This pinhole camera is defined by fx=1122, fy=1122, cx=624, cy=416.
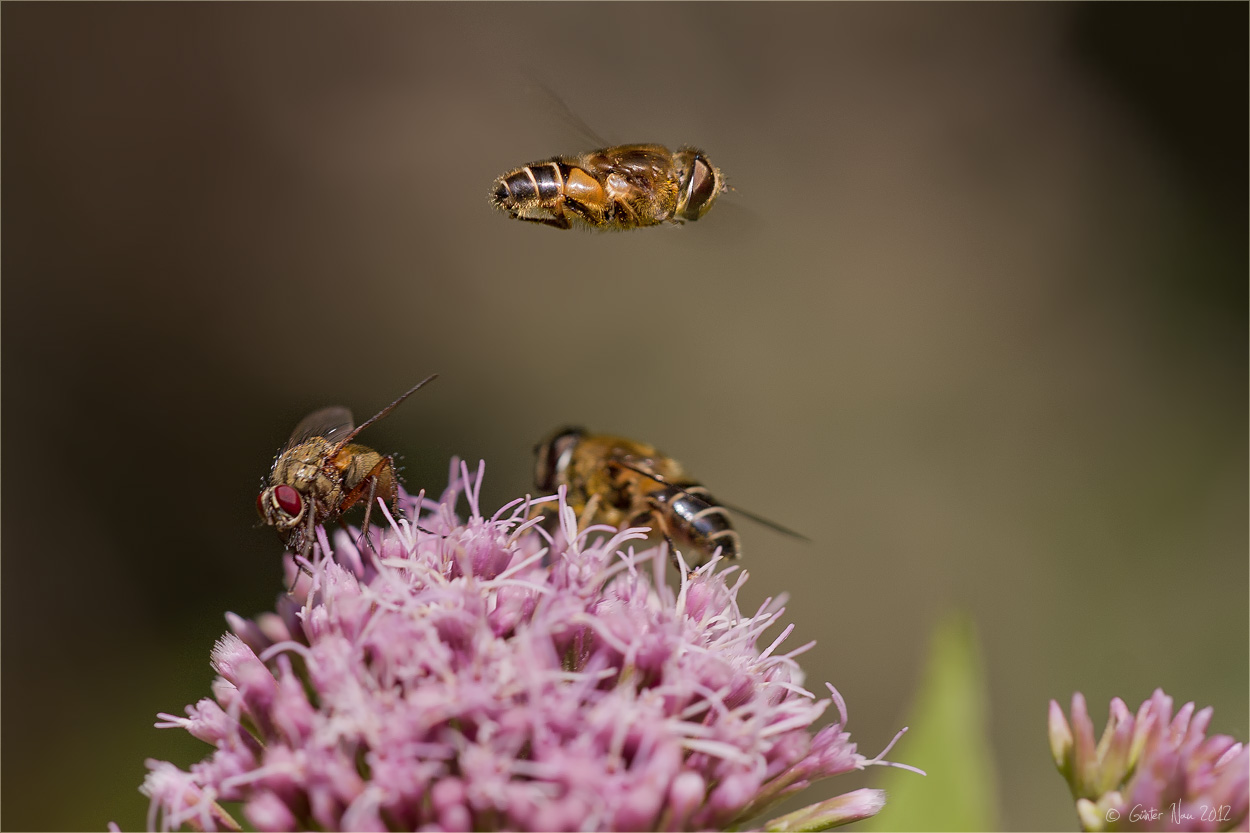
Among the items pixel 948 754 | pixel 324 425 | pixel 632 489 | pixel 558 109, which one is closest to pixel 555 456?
pixel 632 489

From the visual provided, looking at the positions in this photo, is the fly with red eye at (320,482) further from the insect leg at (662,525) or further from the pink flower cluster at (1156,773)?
the pink flower cluster at (1156,773)

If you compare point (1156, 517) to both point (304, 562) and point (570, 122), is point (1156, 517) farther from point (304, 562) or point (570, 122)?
point (304, 562)

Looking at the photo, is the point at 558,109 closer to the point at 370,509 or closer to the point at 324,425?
the point at 324,425

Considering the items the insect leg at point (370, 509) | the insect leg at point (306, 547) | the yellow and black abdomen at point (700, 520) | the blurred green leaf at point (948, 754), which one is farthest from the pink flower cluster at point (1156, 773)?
the insect leg at point (306, 547)

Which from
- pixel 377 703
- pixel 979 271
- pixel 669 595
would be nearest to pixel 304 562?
pixel 377 703

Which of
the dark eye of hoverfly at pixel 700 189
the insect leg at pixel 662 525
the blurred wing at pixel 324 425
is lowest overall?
the insect leg at pixel 662 525
